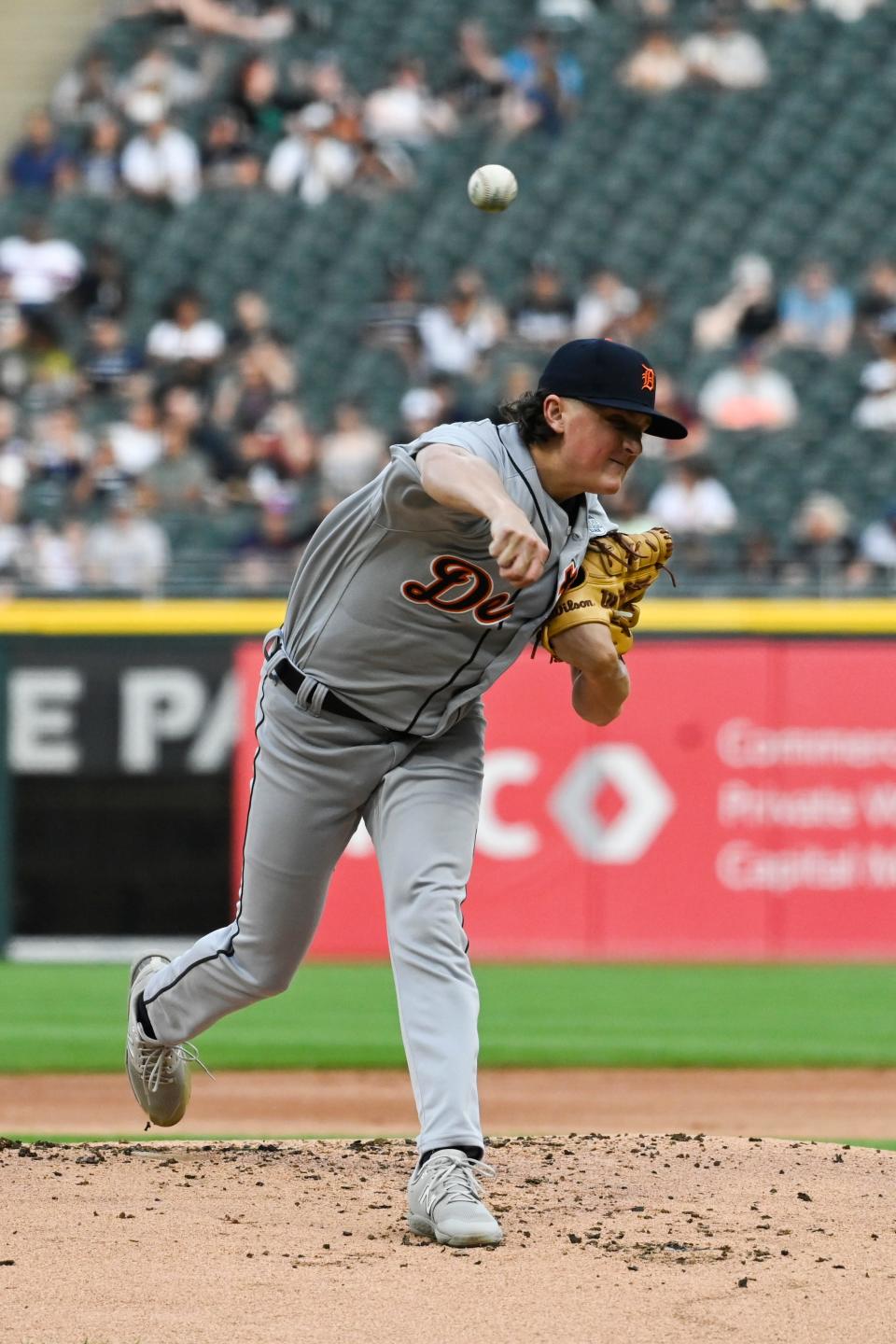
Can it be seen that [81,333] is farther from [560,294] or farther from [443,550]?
[443,550]

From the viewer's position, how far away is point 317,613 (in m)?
4.20

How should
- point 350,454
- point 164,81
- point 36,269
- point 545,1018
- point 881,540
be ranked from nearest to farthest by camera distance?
point 545,1018 → point 881,540 → point 350,454 → point 36,269 → point 164,81

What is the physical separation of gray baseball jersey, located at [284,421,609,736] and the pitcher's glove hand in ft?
0.14

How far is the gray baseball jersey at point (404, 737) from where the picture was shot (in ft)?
13.0

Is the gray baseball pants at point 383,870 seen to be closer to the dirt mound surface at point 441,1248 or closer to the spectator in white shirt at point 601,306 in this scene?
the dirt mound surface at point 441,1248

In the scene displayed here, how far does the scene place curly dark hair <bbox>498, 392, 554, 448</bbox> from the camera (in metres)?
3.97

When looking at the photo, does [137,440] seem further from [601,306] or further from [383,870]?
[383,870]

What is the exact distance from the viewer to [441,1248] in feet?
12.5

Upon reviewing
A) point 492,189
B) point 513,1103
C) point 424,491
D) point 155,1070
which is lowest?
point 513,1103

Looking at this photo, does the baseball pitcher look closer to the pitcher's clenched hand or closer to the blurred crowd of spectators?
the pitcher's clenched hand

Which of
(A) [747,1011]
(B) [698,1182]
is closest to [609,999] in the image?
(A) [747,1011]

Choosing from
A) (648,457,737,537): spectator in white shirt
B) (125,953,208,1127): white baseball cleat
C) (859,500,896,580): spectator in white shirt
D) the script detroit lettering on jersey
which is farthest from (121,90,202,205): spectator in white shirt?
the script detroit lettering on jersey

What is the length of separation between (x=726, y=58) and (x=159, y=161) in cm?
397

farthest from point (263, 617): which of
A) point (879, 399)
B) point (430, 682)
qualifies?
point (430, 682)
